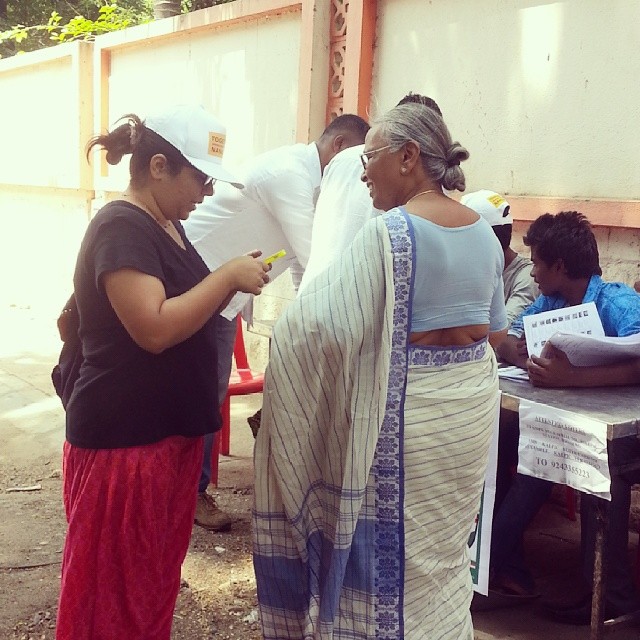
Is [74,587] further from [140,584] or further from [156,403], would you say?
[156,403]

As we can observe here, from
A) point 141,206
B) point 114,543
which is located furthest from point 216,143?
point 114,543

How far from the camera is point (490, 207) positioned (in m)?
3.81

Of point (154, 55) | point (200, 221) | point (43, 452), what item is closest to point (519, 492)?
point (200, 221)

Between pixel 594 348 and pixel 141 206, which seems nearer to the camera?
pixel 141 206

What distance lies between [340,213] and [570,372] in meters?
0.93

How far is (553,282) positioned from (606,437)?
0.92m

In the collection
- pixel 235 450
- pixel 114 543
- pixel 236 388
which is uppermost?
pixel 114 543

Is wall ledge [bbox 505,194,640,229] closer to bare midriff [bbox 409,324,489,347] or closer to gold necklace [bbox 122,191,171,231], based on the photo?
bare midriff [bbox 409,324,489,347]

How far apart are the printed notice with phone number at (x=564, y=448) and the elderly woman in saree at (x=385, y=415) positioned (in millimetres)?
452

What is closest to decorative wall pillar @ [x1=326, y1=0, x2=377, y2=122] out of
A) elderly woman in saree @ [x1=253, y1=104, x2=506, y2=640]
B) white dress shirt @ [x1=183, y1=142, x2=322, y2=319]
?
white dress shirt @ [x1=183, y1=142, x2=322, y2=319]

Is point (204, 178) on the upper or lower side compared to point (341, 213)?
upper

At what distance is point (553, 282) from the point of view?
3346mm

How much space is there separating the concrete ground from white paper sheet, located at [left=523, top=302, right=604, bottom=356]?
0.98 m

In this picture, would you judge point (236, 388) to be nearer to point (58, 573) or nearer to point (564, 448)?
point (58, 573)
